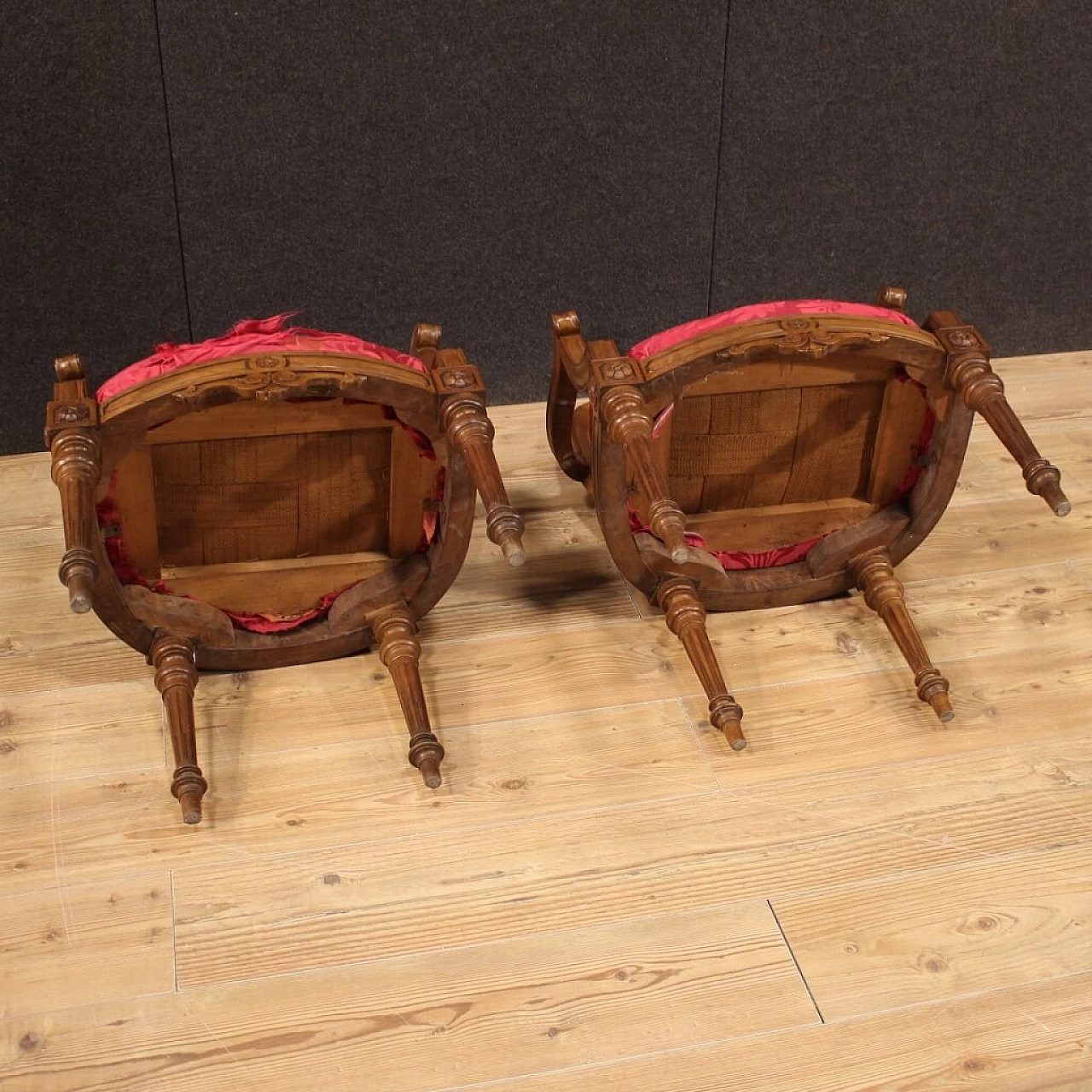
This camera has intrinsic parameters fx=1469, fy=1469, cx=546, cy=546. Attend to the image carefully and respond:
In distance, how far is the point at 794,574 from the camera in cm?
234

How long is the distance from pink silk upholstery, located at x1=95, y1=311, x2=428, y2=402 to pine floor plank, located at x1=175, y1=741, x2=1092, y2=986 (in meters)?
0.65

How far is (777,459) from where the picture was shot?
86.5 inches

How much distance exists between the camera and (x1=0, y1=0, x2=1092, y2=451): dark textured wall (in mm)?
2510

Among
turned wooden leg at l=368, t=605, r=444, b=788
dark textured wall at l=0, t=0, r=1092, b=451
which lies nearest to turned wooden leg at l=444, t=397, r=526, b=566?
turned wooden leg at l=368, t=605, r=444, b=788

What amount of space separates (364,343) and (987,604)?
1.13 meters

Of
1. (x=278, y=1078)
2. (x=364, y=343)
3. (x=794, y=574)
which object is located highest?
(x=364, y=343)

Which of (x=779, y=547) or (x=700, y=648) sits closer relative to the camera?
(x=700, y=648)

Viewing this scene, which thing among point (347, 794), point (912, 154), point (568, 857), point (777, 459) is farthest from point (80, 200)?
point (912, 154)

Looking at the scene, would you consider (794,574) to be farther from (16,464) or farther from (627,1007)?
(16,464)

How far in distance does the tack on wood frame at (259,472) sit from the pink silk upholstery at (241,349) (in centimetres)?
2

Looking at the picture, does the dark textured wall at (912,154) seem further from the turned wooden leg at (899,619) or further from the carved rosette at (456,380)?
the carved rosette at (456,380)

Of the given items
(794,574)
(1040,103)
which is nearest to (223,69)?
(794,574)

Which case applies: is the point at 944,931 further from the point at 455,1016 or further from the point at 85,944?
the point at 85,944

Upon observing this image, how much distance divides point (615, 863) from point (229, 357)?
835 millimetres
